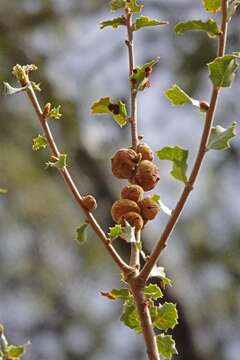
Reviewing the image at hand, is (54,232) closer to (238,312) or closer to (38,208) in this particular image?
(38,208)

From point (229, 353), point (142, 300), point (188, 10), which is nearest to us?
point (142, 300)

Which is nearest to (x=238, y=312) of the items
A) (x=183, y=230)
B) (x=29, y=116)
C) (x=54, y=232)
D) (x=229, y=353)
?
(x=229, y=353)

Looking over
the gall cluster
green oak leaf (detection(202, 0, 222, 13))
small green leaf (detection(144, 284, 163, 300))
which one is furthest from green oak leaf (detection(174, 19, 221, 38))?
small green leaf (detection(144, 284, 163, 300))

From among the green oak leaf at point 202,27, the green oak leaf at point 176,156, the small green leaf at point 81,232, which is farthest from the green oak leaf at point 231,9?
the small green leaf at point 81,232

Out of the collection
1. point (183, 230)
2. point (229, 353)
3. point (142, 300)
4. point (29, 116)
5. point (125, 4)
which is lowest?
point (229, 353)

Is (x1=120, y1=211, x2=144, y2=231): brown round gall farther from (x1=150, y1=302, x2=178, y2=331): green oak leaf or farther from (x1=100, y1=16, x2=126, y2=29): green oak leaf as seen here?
(x1=100, y1=16, x2=126, y2=29): green oak leaf

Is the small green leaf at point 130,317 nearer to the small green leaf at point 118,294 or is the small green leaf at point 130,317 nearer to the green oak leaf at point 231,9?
the small green leaf at point 118,294
